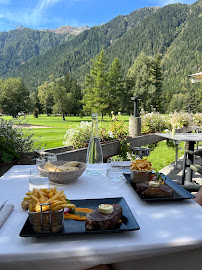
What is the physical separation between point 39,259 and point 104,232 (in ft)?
0.73

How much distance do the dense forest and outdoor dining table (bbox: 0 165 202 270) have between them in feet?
129

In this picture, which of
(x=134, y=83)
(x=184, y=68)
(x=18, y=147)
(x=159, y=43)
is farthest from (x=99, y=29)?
(x=18, y=147)

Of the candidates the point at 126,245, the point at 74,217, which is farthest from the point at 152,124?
the point at 126,245

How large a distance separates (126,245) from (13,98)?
1317 inches

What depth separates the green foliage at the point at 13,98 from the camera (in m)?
30.6

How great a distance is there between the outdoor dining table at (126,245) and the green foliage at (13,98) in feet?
105

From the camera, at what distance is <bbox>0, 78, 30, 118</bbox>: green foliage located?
100 ft

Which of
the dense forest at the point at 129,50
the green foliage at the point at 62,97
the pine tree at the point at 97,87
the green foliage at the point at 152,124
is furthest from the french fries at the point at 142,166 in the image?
the dense forest at the point at 129,50

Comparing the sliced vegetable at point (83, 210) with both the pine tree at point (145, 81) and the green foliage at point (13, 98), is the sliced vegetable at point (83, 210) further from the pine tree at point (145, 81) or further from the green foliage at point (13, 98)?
the green foliage at point (13, 98)

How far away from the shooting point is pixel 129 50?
91.0 m

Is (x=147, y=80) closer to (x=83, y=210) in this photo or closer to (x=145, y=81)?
(x=145, y=81)

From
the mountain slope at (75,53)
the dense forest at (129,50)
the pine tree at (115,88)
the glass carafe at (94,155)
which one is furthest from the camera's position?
the mountain slope at (75,53)

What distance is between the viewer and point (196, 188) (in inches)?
76.2

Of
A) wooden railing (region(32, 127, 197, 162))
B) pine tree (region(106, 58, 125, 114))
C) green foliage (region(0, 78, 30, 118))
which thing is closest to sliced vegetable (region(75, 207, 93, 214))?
wooden railing (region(32, 127, 197, 162))
